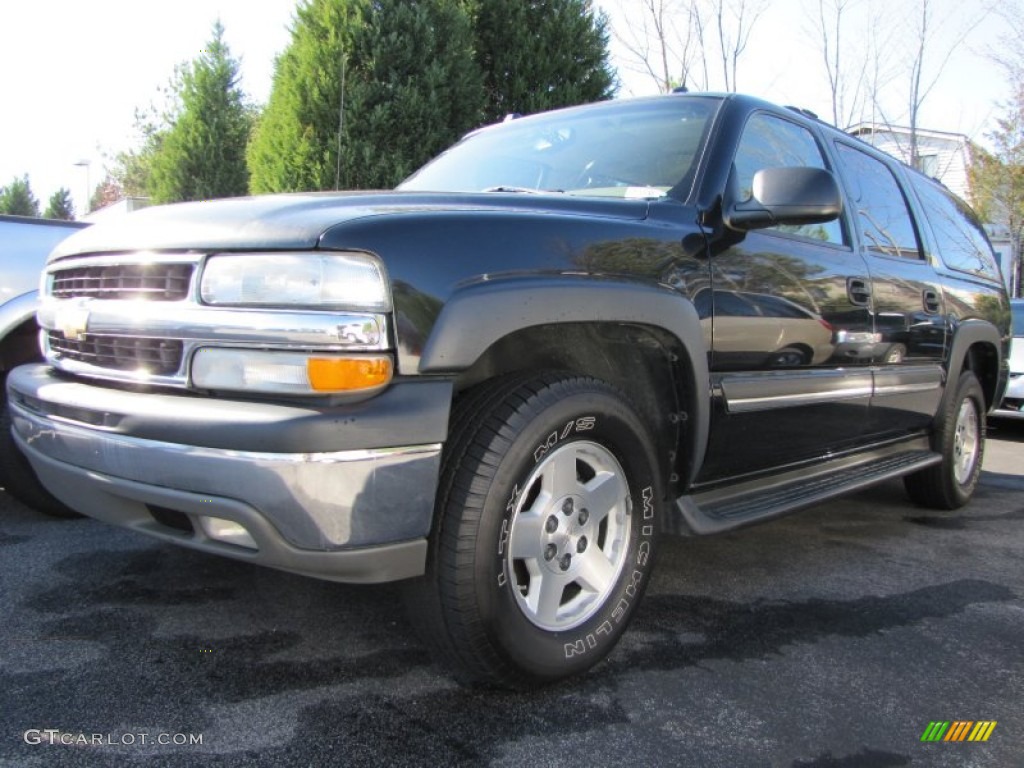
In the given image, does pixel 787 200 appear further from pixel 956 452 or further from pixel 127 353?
pixel 956 452

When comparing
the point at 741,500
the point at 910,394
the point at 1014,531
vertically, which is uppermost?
the point at 910,394

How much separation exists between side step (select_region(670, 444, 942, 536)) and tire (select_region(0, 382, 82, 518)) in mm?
2593

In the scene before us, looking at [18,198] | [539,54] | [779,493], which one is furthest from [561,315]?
[18,198]

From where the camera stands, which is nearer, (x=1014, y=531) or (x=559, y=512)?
(x=559, y=512)

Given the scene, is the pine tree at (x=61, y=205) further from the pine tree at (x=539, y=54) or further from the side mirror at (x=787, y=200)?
the side mirror at (x=787, y=200)

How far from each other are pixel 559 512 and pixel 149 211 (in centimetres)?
148

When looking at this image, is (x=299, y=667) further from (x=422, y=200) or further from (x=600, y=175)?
(x=600, y=175)

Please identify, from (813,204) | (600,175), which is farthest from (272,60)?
(813,204)

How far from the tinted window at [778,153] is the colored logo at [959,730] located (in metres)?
1.68

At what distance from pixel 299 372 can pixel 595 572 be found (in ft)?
3.58

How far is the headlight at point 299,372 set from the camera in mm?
1803

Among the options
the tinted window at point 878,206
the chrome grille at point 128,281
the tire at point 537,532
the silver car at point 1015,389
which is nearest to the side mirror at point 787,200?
the tire at point 537,532

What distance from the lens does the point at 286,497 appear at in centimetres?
178

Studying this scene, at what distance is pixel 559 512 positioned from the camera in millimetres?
2285
